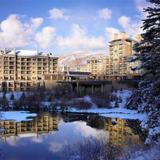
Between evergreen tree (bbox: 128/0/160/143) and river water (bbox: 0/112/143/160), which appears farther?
river water (bbox: 0/112/143/160)

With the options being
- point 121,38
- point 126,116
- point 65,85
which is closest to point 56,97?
point 65,85

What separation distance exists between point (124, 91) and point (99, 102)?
1924 centimetres

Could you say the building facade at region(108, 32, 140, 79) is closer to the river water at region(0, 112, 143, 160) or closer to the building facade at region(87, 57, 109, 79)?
the building facade at region(87, 57, 109, 79)

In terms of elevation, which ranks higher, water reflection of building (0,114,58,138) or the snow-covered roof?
the snow-covered roof

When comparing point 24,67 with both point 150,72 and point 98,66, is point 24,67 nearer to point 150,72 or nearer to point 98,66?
point 98,66

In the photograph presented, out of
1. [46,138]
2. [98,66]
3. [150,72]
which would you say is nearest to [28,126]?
[46,138]

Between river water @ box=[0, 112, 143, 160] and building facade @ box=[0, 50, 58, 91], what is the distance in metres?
79.4

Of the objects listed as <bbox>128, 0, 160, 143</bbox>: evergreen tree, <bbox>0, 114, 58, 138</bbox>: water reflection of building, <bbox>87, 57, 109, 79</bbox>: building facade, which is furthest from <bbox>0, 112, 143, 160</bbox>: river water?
<bbox>87, 57, 109, 79</bbox>: building facade

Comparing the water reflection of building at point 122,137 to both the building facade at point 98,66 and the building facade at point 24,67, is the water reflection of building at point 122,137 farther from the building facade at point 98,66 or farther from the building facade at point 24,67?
the building facade at point 98,66

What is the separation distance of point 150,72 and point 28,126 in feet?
134

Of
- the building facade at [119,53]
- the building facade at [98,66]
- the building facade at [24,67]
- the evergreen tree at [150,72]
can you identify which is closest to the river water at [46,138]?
the evergreen tree at [150,72]

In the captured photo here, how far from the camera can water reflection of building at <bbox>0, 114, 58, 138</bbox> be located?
5491 centimetres

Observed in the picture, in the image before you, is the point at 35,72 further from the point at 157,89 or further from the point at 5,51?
the point at 157,89

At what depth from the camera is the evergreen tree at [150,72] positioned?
22.3 m
